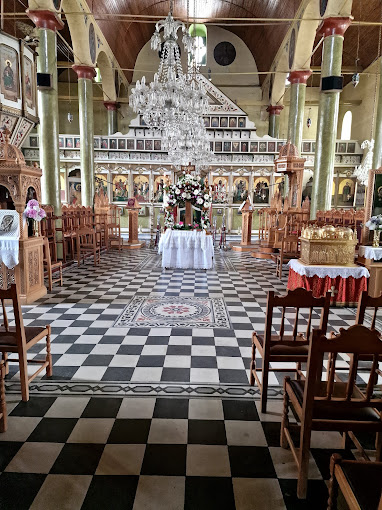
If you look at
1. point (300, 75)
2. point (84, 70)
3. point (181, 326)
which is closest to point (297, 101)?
point (300, 75)

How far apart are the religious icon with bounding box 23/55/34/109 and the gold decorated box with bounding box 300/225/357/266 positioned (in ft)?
21.4

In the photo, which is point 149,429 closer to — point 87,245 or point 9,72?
point 9,72

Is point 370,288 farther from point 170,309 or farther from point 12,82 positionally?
point 12,82

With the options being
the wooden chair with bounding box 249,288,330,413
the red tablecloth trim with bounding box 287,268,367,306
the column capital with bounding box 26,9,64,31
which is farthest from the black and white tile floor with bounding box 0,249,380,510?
the column capital with bounding box 26,9,64,31

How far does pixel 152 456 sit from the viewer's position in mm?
2383

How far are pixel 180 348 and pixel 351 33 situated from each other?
17.2 m

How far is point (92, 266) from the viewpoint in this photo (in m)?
9.24

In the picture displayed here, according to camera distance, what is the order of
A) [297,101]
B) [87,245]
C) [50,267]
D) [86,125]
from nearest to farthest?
1. [50,267]
2. [87,245]
3. [86,125]
4. [297,101]

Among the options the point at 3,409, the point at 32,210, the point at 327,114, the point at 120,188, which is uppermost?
the point at 327,114

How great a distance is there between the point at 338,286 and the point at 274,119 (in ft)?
54.5

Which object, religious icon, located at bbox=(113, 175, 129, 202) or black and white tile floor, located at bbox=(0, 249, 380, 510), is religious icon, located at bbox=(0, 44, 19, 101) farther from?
religious icon, located at bbox=(113, 175, 129, 202)

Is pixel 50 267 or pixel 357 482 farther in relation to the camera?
pixel 50 267

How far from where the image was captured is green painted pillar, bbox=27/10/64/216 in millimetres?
8750

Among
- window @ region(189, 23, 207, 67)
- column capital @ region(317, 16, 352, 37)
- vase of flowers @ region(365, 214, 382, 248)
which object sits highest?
window @ region(189, 23, 207, 67)
